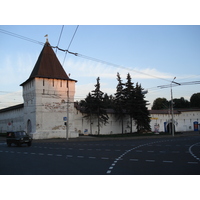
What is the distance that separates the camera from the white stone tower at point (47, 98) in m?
37.1

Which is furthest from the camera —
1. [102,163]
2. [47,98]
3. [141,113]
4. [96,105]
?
[141,113]

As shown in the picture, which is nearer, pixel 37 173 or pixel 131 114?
pixel 37 173

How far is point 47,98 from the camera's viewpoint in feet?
126

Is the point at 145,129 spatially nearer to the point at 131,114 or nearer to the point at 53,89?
the point at 131,114

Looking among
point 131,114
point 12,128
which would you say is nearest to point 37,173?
point 131,114

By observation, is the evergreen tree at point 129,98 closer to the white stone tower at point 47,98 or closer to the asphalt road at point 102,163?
the white stone tower at point 47,98

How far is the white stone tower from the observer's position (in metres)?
37.1

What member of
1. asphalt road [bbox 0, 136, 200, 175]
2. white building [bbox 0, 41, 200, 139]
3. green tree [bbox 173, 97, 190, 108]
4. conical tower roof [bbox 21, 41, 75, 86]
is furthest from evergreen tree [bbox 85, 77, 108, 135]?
green tree [bbox 173, 97, 190, 108]

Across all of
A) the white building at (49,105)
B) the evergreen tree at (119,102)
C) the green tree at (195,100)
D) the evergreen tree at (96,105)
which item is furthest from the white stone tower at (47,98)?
the green tree at (195,100)

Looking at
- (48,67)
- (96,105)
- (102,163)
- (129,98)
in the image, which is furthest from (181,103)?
(102,163)

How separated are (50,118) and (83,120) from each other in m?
8.05

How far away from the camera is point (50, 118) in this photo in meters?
38.0

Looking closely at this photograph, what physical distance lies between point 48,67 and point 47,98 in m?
→ 5.66

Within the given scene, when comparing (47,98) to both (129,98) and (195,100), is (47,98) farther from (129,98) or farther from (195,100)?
(195,100)
